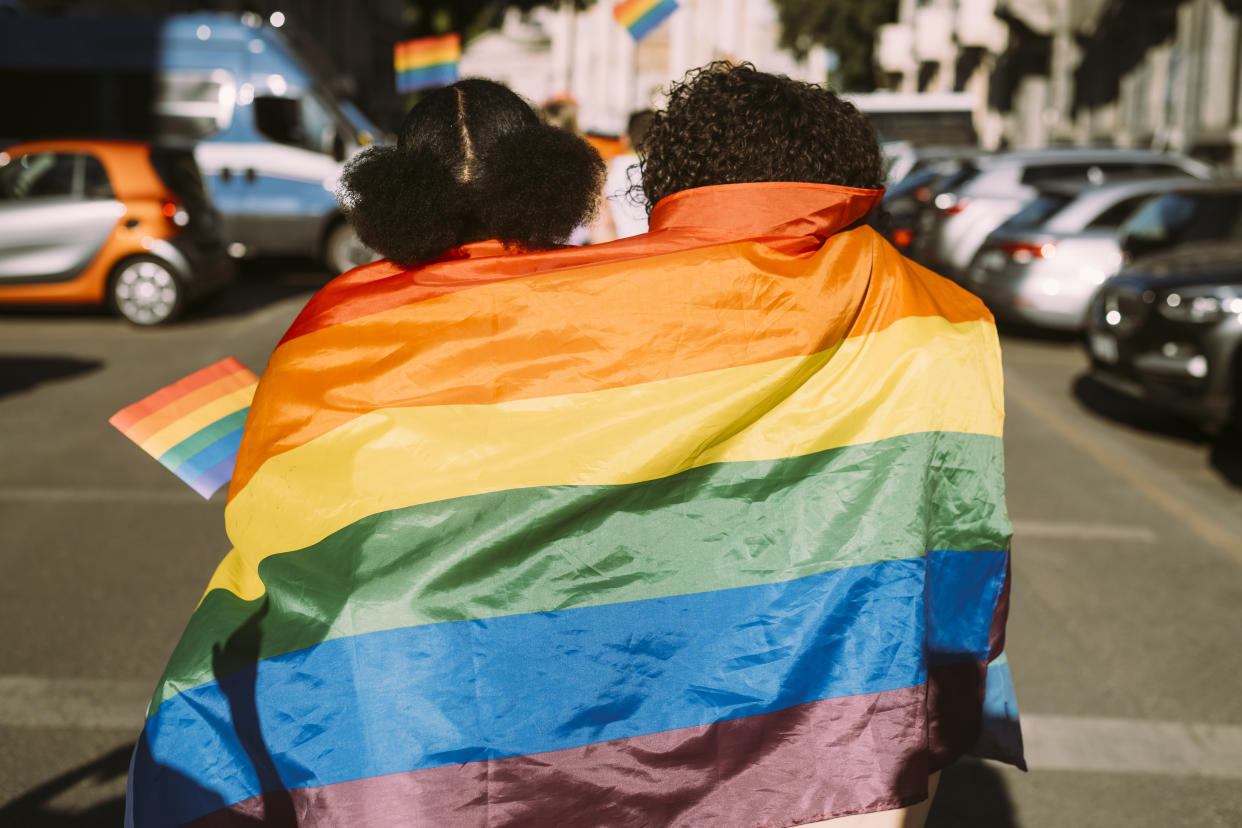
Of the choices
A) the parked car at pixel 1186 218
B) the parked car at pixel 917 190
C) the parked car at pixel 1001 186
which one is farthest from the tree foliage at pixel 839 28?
the parked car at pixel 1186 218

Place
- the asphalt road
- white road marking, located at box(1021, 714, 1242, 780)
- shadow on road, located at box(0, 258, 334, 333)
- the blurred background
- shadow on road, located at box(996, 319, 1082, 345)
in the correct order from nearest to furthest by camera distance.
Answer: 1. the asphalt road
2. white road marking, located at box(1021, 714, 1242, 780)
3. the blurred background
4. shadow on road, located at box(0, 258, 334, 333)
5. shadow on road, located at box(996, 319, 1082, 345)

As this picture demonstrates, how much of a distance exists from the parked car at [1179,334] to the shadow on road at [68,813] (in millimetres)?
6363

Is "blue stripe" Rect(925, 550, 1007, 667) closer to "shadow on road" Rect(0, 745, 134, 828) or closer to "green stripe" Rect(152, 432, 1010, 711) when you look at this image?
"green stripe" Rect(152, 432, 1010, 711)

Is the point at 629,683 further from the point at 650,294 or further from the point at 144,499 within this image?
the point at 144,499

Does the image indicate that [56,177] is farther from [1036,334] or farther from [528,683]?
[528,683]

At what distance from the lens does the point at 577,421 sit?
191cm

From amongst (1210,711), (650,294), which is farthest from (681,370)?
(1210,711)

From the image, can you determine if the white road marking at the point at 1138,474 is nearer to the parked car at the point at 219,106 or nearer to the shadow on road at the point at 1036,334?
the shadow on road at the point at 1036,334

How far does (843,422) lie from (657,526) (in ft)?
1.01

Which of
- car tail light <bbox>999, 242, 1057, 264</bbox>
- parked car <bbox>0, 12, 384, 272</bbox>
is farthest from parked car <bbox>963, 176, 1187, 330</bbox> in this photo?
parked car <bbox>0, 12, 384, 272</bbox>

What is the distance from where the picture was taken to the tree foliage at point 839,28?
4822 cm

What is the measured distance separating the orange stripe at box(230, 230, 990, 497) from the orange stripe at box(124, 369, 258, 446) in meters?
0.31

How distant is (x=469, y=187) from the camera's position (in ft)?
6.86

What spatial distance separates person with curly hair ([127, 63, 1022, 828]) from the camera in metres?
1.89
